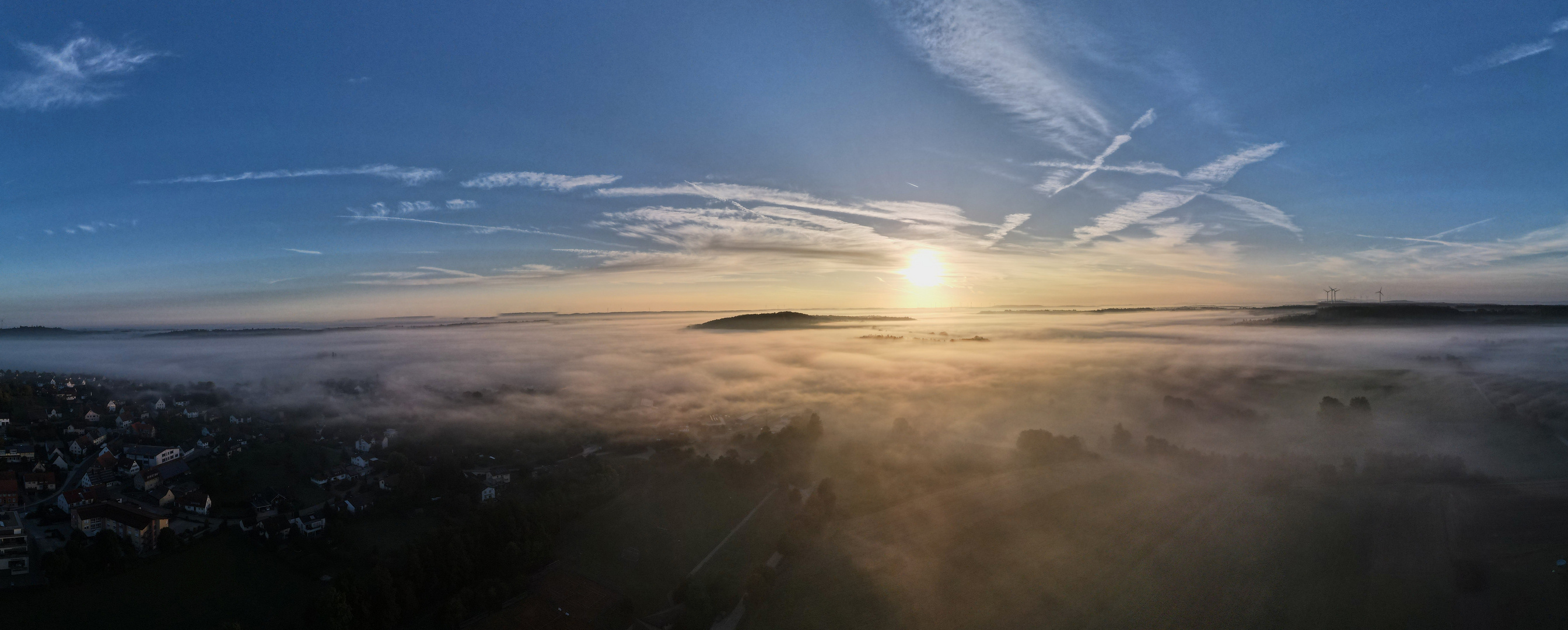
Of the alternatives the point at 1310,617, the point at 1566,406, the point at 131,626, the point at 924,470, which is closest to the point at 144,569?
the point at 131,626

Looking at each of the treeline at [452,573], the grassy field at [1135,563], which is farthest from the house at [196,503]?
the grassy field at [1135,563]

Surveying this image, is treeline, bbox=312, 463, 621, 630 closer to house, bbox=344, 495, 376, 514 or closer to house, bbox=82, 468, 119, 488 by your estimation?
house, bbox=344, 495, 376, 514

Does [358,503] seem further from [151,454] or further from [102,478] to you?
[151,454]

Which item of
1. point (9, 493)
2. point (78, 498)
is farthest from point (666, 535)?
point (9, 493)

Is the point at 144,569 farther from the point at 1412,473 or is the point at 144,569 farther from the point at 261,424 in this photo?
the point at 1412,473

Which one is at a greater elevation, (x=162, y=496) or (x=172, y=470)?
(x=172, y=470)

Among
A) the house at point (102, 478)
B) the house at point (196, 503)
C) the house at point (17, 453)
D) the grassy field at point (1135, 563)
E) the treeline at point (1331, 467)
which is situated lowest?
the grassy field at point (1135, 563)

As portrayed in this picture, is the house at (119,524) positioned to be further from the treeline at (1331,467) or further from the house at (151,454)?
the treeline at (1331,467)
